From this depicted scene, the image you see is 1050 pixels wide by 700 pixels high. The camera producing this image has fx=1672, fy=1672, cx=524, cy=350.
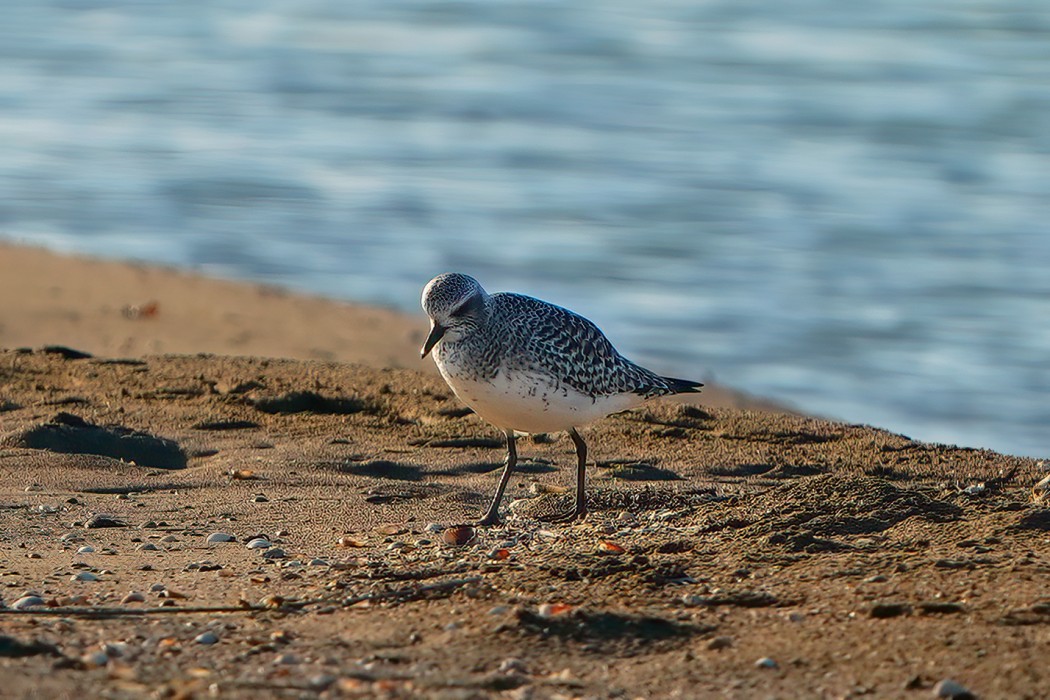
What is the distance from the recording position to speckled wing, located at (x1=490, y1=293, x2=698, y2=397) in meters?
6.04

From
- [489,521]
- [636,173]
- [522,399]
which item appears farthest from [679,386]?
[636,173]

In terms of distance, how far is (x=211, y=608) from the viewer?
4660mm

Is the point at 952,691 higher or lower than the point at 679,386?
lower

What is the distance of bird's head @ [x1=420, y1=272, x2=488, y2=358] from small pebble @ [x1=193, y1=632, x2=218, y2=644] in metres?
1.88

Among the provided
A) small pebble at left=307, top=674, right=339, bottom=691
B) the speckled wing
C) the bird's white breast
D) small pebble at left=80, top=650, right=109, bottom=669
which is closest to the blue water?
the speckled wing

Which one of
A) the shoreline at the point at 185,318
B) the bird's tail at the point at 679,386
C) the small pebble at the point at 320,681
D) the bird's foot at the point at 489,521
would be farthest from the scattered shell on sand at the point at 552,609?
the shoreline at the point at 185,318

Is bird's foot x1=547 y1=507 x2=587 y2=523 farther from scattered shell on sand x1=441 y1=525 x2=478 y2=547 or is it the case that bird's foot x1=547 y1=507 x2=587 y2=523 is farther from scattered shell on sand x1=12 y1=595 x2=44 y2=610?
scattered shell on sand x1=12 y1=595 x2=44 y2=610

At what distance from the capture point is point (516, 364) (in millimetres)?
5973

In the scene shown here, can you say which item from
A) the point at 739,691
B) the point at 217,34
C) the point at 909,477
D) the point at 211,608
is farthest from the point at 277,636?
the point at 217,34

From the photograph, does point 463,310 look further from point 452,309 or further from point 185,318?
point 185,318

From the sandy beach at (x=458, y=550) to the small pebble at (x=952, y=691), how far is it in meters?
0.01

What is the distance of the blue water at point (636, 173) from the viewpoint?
36.2 feet

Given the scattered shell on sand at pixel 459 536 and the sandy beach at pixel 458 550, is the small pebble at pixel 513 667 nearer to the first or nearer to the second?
the sandy beach at pixel 458 550

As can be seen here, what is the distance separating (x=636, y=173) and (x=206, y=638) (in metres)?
11.4
